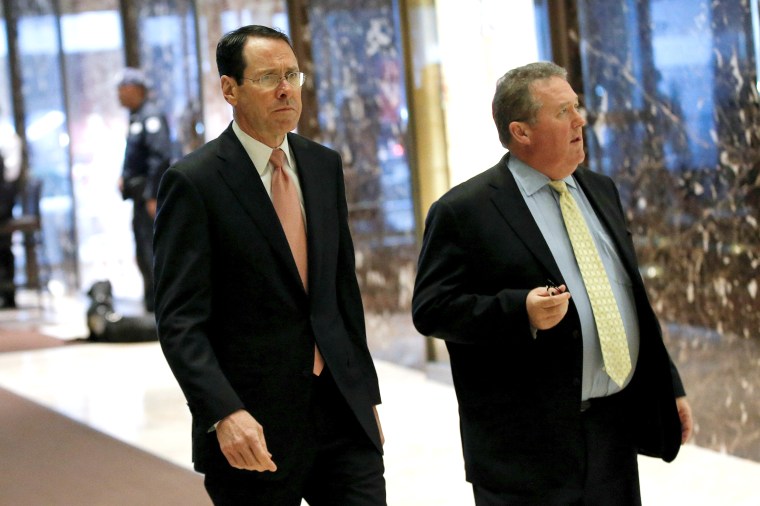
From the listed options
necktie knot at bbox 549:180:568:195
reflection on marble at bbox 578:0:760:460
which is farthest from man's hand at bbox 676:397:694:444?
reflection on marble at bbox 578:0:760:460

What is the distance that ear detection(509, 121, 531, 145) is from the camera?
107 inches

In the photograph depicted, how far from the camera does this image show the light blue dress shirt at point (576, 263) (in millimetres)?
2670

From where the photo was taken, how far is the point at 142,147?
32.4ft

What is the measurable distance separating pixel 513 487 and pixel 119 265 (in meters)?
11.6

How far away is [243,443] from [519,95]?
0.95 metres

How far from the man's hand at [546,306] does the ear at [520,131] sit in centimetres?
36

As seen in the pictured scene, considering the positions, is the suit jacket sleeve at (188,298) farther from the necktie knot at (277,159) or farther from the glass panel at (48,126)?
the glass panel at (48,126)

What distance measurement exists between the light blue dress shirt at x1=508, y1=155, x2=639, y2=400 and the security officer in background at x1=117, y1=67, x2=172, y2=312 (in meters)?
7.24

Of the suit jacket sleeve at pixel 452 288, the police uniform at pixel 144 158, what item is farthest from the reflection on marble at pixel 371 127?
the suit jacket sleeve at pixel 452 288

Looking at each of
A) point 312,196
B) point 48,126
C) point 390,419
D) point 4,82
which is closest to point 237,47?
point 312,196

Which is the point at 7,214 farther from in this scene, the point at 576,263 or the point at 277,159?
the point at 576,263

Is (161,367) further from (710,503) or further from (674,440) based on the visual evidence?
(674,440)

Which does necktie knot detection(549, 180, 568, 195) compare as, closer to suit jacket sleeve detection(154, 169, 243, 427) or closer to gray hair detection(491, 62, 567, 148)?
gray hair detection(491, 62, 567, 148)

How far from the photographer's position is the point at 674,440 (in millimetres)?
2730
